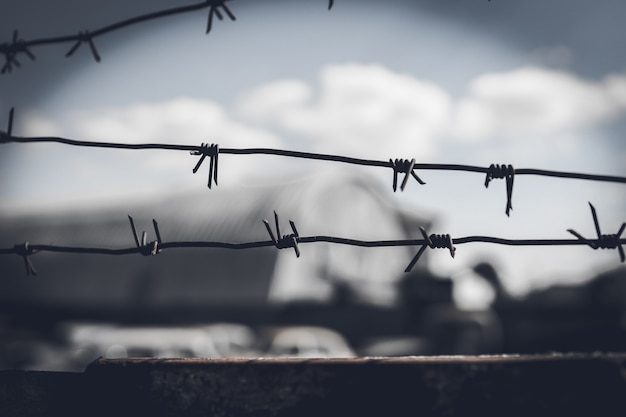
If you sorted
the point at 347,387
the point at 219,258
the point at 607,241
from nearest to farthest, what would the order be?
1. the point at 347,387
2. the point at 607,241
3. the point at 219,258

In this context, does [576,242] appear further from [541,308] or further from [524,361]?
[541,308]

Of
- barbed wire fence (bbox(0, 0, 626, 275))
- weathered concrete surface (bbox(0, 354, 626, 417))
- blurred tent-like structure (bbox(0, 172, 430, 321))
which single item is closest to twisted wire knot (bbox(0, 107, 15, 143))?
barbed wire fence (bbox(0, 0, 626, 275))

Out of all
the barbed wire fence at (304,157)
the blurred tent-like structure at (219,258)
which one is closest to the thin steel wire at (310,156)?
the barbed wire fence at (304,157)

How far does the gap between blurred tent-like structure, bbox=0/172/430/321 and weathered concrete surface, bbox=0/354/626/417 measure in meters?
14.5

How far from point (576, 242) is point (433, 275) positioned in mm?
16945

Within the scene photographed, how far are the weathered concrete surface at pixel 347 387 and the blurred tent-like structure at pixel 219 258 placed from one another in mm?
14469

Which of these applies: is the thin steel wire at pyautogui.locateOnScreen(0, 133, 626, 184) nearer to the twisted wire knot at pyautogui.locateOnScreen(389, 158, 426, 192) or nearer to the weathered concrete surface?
the twisted wire knot at pyautogui.locateOnScreen(389, 158, 426, 192)

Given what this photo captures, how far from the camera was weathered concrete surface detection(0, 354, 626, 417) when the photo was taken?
133cm

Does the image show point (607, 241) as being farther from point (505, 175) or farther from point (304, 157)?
point (304, 157)

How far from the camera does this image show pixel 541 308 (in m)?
14.7

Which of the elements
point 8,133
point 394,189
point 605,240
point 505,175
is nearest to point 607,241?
point 605,240

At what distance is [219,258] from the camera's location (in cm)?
1781

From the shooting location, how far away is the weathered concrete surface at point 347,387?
1.33 m

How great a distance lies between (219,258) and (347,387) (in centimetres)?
1674
